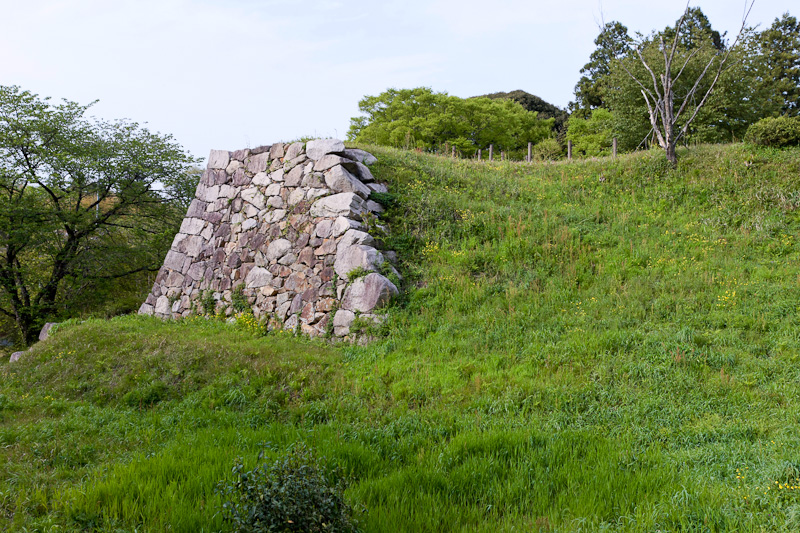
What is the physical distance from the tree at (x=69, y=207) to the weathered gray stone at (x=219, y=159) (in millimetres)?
5025

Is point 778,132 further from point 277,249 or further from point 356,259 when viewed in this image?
point 277,249

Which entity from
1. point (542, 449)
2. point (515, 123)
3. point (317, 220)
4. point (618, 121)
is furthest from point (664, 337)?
point (515, 123)

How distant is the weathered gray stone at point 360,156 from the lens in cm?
1214

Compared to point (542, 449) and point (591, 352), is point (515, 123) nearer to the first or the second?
point (591, 352)

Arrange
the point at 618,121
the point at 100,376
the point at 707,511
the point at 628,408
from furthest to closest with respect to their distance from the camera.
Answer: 1. the point at 618,121
2. the point at 100,376
3. the point at 628,408
4. the point at 707,511

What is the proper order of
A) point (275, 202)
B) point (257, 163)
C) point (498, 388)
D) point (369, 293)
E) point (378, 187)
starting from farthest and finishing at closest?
1. point (257, 163)
2. point (275, 202)
3. point (378, 187)
4. point (369, 293)
5. point (498, 388)

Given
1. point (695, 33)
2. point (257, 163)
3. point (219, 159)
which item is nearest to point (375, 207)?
point (257, 163)

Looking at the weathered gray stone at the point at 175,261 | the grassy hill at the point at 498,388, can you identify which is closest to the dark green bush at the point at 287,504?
the grassy hill at the point at 498,388

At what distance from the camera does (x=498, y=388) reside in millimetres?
5867

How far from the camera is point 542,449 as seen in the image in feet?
13.9

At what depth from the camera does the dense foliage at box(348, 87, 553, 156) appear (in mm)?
28428

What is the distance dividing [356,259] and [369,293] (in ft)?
3.12

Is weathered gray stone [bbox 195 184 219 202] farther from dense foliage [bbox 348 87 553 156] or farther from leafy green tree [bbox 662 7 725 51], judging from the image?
leafy green tree [bbox 662 7 725 51]

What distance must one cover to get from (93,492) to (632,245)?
9.68 m
